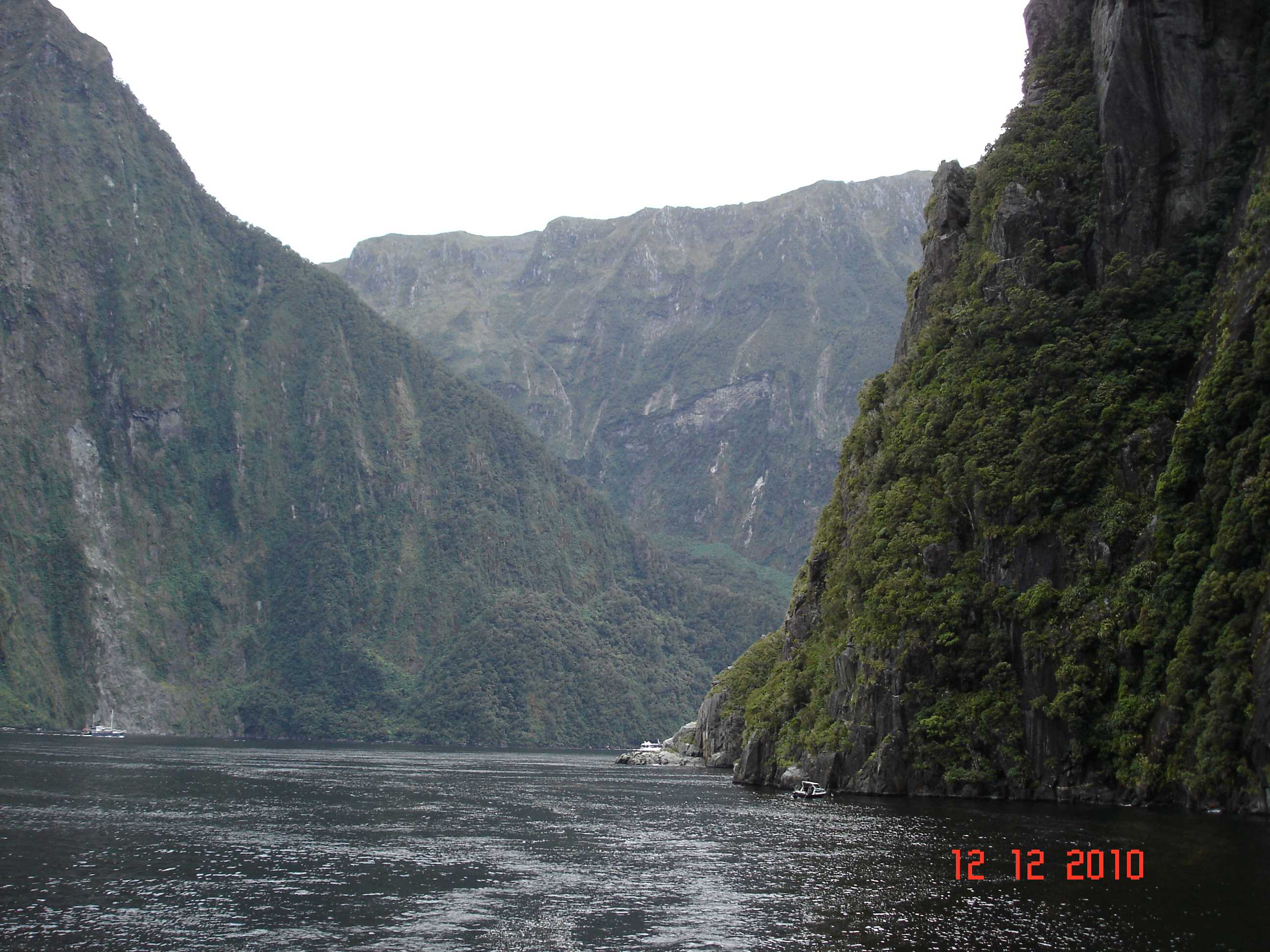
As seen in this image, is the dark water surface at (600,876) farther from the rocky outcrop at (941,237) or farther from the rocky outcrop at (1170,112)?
the rocky outcrop at (941,237)

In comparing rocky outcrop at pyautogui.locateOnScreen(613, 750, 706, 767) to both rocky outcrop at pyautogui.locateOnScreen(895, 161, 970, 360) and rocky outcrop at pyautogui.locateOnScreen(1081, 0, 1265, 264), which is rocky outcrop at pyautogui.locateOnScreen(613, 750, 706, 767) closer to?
rocky outcrop at pyautogui.locateOnScreen(895, 161, 970, 360)

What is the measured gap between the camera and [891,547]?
109 metres

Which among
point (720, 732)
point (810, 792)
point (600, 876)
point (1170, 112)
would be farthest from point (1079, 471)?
point (720, 732)

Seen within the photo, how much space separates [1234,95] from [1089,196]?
14.8 metres

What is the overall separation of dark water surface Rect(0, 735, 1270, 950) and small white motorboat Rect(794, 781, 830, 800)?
133 inches

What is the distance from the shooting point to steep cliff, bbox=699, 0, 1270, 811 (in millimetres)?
78812

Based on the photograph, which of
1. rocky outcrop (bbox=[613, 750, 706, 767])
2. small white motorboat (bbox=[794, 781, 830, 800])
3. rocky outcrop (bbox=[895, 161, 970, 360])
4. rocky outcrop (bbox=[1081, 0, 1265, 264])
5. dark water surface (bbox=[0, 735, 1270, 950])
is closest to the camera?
dark water surface (bbox=[0, 735, 1270, 950])

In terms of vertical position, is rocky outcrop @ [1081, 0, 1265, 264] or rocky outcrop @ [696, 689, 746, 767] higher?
rocky outcrop @ [1081, 0, 1265, 264]

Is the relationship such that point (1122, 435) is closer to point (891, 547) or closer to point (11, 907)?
point (891, 547)

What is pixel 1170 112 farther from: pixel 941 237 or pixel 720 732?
pixel 720 732

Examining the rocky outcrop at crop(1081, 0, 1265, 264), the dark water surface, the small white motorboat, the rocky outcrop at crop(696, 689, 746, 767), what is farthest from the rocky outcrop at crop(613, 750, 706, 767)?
the rocky outcrop at crop(1081, 0, 1265, 264)

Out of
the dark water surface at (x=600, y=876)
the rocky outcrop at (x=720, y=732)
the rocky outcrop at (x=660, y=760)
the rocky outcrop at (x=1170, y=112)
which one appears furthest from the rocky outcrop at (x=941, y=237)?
the rocky outcrop at (x=660, y=760)

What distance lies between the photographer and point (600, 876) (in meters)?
59.8

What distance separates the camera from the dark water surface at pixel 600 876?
4488 centimetres
